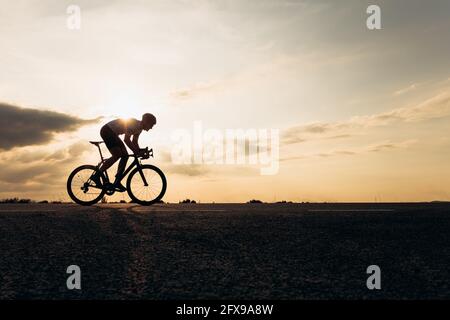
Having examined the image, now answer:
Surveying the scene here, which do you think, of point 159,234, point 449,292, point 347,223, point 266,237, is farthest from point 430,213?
point 449,292

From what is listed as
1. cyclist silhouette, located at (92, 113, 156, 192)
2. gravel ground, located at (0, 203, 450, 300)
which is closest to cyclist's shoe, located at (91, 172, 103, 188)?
cyclist silhouette, located at (92, 113, 156, 192)

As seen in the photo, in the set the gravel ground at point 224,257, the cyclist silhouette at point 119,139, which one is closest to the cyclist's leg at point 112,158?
the cyclist silhouette at point 119,139

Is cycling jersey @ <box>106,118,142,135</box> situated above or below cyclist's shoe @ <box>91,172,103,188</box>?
above

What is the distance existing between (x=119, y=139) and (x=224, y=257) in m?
8.57

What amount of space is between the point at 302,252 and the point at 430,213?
5367mm

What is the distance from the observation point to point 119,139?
46.1 feet

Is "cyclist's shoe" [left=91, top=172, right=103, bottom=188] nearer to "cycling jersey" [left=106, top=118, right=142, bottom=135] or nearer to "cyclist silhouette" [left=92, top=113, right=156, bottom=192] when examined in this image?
"cyclist silhouette" [left=92, top=113, right=156, bottom=192]

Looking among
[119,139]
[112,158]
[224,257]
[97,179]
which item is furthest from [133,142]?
[224,257]

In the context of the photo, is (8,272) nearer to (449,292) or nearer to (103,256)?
(103,256)

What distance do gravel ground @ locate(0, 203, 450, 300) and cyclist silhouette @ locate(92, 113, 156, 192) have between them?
4.33m

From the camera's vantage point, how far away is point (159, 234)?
304 inches

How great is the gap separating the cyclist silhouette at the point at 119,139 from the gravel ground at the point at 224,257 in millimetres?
4331

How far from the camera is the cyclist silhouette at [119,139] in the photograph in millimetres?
13578

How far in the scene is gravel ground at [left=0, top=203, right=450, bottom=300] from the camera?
4.72m
